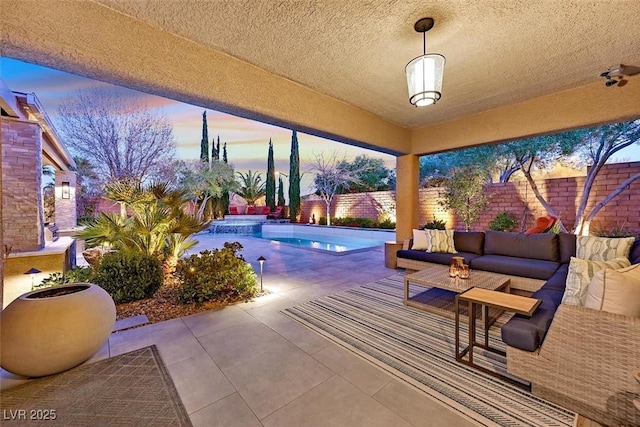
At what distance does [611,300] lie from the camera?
1.77 meters

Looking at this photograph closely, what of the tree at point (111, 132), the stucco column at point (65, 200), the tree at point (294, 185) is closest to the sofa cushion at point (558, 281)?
the tree at point (111, 132)

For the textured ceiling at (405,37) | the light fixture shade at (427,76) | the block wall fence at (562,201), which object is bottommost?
the block wall fence at (562,201)

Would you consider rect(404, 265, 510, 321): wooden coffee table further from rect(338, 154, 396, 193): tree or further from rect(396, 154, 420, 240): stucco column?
rect(338, 154, 396, 193): tree

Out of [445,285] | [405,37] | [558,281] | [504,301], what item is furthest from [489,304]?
[405,37]

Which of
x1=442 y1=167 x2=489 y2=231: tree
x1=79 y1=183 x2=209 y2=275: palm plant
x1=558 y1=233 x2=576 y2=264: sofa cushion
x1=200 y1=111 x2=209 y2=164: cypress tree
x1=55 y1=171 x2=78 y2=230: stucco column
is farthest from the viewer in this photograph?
x1=200 y1=111 x2=209 y2=164: cypress tree

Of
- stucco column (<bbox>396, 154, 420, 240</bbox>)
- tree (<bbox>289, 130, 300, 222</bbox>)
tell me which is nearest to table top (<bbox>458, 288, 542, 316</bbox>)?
stucco column (<bbox>396, 154, 420, 240</bbox>)

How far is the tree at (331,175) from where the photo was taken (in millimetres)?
13680

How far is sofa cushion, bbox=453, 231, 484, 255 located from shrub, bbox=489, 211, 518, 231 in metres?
3.49

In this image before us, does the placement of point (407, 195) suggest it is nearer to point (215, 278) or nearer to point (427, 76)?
point (427, 76)

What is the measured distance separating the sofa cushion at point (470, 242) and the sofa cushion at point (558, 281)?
3.95ft

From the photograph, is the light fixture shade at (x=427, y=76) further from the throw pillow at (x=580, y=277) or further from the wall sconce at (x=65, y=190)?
the wall sconce at (x=65, y=190)

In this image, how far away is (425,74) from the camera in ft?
8.05

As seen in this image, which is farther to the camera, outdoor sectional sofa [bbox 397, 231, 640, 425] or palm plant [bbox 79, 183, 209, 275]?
palm plant [bbox 79, 183, 209, 275]

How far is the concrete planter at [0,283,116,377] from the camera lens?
1.89 meters
